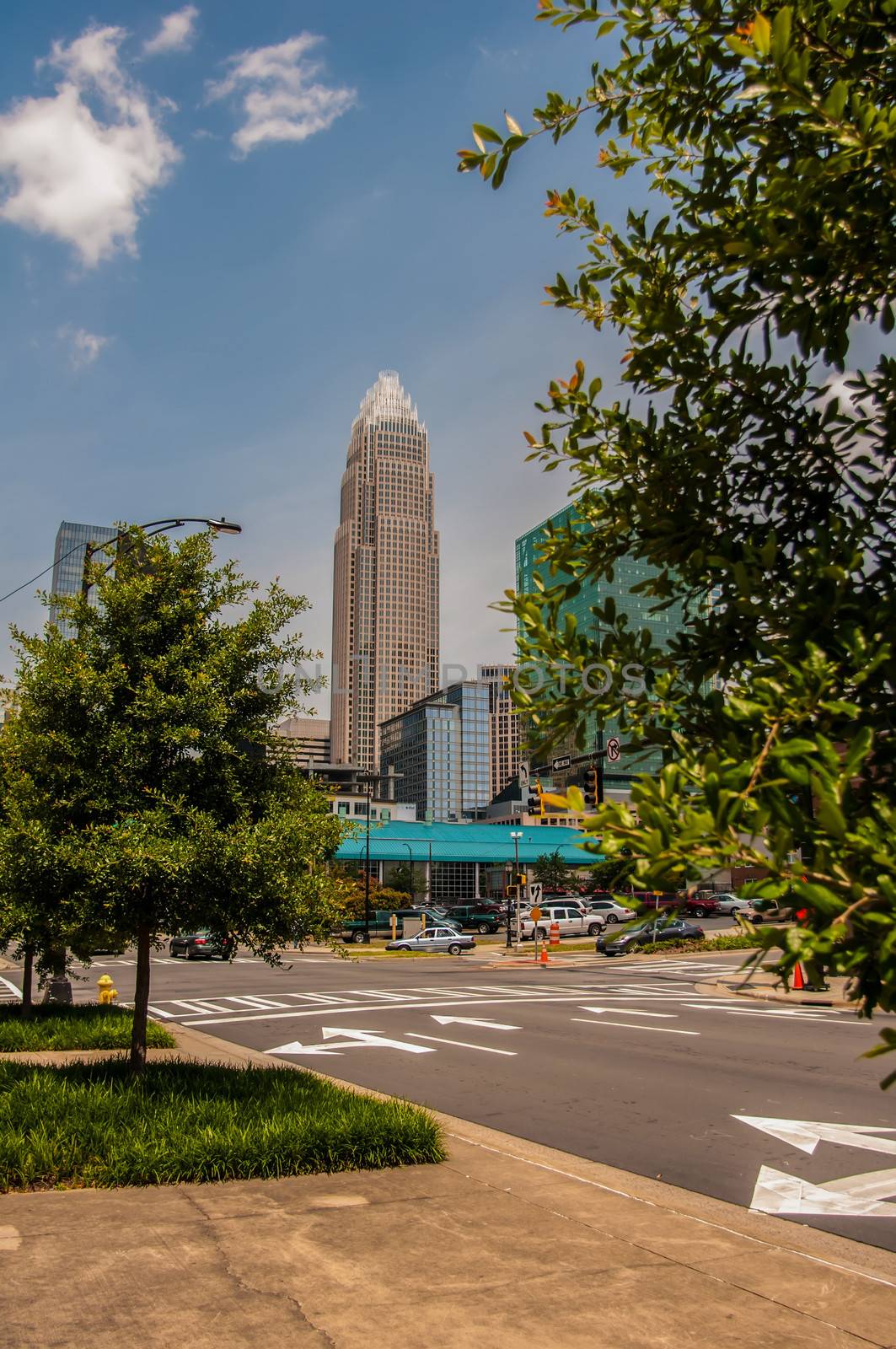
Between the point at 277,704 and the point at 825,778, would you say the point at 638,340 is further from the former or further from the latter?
the point at 277,704

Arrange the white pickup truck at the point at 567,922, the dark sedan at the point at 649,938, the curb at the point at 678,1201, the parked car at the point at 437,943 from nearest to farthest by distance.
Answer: the curb at the point at 678,1201 → the dark sedan at the point at 649,938 → the parked car at the point at 437,943 → the white pickup truck at the point at 567,922

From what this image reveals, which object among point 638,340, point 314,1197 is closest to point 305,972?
point 314,1197

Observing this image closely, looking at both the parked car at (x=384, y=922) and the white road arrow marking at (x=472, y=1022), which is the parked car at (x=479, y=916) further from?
the white road arrow marking at (x=472, y=1022)

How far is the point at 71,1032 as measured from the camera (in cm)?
1447

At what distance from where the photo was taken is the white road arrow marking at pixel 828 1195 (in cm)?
730

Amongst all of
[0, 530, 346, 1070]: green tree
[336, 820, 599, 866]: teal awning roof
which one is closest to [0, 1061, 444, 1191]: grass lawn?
[0, 530, 346, 1070]: green tree

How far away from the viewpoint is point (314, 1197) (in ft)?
23.2

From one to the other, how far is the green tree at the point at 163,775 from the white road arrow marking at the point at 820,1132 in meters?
4.99

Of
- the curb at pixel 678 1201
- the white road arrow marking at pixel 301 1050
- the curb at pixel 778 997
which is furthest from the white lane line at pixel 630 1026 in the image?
the curb at pixel 678 1201

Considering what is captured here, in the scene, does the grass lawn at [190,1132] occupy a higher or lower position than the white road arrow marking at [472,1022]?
higher

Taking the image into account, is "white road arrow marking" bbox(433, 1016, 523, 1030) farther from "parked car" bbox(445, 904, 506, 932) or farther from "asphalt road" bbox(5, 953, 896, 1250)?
"parked car" bbox(445, 904, 506, 932)

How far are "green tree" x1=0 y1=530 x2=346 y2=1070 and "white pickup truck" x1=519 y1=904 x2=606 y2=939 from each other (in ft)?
138

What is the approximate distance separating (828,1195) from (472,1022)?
11761 millimetres

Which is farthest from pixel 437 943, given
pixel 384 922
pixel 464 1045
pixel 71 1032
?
pixel 71 1032
